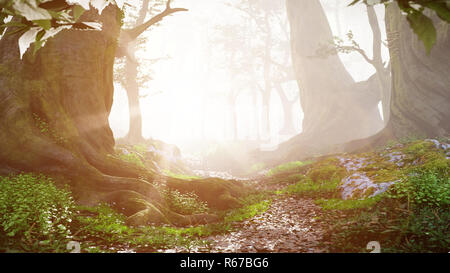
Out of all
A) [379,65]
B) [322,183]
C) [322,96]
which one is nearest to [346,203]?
[322,183]

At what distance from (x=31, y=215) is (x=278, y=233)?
445cm

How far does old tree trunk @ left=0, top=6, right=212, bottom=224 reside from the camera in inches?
225

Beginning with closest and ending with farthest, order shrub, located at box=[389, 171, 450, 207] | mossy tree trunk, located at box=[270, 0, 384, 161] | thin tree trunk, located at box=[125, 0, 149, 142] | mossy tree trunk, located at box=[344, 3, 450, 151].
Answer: shrub, located at box=[389, 171, 450, 207] < mossy tree trunk, located at box=[344, 3, 450, 151] < thin tree trunk, located at box=[125, 0, 149, 142] < mossy tree trunk, located at box=[270, 0, 384, 161]

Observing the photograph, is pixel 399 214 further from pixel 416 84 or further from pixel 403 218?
pixel 416 84

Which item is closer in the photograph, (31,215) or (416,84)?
(31,215)

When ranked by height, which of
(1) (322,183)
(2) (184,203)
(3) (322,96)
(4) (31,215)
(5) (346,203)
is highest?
(3) (322,96)

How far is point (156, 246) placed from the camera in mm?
4270

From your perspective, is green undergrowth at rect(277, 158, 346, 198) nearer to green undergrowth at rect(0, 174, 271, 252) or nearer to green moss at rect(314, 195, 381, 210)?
green moss at rect(314, 195, 381, 210)

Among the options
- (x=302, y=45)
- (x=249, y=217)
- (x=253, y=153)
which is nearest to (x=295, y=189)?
(x=249, y=217)

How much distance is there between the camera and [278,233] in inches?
209

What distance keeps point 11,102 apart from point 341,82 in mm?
25581

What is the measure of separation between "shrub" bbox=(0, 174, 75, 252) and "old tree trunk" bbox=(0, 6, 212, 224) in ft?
2.38

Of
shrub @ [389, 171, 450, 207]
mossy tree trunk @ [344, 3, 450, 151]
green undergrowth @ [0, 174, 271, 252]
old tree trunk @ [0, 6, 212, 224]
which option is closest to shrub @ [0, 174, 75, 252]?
green undergrowth @ [0, 174, 271, 252]
